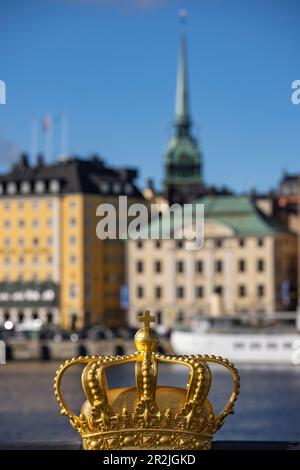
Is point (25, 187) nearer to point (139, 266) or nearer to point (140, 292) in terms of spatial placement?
point (139, 266)

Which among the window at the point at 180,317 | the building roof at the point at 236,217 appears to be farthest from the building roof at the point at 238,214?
the window at the point at 180,317

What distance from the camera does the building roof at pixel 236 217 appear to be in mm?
91688

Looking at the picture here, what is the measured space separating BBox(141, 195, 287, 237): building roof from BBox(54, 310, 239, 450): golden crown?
261 feet

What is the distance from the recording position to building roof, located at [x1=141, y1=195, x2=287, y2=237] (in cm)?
9169

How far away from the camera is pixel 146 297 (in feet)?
309

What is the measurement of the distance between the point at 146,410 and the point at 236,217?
81887 mm

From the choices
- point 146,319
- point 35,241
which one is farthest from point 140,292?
point 146,319

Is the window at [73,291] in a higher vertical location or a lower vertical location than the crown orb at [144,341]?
higher

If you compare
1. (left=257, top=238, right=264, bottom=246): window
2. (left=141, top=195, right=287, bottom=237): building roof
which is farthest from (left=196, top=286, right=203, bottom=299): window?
(left=257, top=238, right=264, bottom=246): window

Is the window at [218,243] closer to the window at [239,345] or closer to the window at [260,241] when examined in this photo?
the window at [260,241]

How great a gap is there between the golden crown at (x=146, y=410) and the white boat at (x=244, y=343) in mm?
58992

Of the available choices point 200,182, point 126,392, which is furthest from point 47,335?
point 126,392

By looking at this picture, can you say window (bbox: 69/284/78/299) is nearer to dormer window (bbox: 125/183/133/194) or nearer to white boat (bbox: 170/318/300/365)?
dormer window (bbox: 125/183/133/194)

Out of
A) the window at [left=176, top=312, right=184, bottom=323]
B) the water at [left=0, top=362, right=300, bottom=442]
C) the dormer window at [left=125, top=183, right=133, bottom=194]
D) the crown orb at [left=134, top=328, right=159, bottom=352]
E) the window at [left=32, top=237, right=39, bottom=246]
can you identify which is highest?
the dormer window at [left=125, top=183, right=133, bottom=194]
